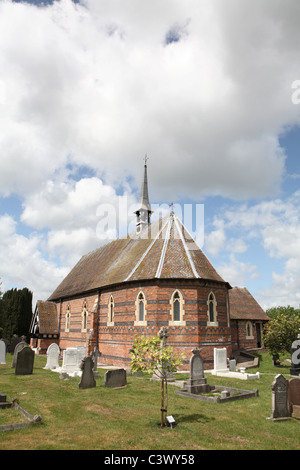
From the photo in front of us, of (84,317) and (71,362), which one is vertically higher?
(84,317)

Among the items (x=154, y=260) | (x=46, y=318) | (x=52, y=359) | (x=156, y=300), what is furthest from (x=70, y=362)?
Answer: (x=46, y=318)

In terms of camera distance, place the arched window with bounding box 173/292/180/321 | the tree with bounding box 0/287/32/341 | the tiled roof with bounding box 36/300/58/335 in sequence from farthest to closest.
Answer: the tree with bounding box 0/287/32/341, the tiled roof with bounding box 36/300/58/335, the arched window with bounding box 173/292/180/321

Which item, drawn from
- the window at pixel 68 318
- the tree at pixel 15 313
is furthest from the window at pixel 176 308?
the tree at pixel 15 313

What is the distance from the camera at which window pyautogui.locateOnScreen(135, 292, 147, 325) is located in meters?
21.6

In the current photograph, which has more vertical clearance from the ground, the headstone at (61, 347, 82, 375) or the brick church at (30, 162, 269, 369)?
the brick church at (30, 162, 269, 369)

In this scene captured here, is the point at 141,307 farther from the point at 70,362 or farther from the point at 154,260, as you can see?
the point at 70,362

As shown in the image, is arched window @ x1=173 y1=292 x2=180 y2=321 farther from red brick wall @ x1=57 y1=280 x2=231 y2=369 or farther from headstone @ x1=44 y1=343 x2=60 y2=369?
headstone @ x1=44 y1=343 x2=60 y2=369

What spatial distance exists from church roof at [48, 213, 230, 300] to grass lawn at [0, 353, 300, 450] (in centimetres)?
898

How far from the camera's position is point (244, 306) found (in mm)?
34344

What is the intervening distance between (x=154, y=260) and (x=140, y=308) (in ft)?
11.4

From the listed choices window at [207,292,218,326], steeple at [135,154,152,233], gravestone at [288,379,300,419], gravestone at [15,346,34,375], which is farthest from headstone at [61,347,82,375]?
steeple at [135,154,152,233]

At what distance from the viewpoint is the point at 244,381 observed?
16156mm

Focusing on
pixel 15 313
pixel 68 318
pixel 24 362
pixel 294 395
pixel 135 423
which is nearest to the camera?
pixel 135 423
